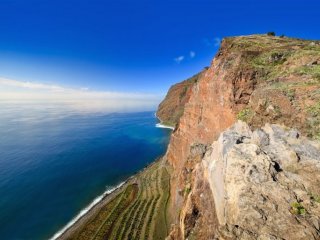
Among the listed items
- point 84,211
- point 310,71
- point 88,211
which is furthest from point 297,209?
point 84,211

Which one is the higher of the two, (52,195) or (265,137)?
(265,137)

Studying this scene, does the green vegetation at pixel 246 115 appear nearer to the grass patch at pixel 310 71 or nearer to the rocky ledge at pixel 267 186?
the rocky ledge at pixel 267 186

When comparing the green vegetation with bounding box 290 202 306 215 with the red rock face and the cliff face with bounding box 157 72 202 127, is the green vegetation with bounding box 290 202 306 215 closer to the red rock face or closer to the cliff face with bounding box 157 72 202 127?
the red rock face

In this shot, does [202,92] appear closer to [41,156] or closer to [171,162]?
[171,162]

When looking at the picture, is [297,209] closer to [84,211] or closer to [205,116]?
[205,116]

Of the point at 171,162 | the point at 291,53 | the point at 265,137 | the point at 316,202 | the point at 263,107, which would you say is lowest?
the point at 171,162

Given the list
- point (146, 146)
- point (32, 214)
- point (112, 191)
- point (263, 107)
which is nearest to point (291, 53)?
point (263, 107)

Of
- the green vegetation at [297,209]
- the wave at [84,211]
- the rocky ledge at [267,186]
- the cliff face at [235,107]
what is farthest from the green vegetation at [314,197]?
the wave at [84,211]
